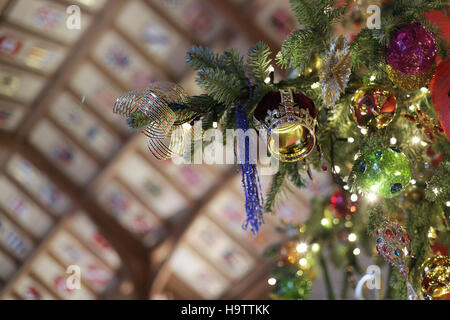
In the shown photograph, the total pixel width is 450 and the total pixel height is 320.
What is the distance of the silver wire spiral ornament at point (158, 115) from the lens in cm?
86

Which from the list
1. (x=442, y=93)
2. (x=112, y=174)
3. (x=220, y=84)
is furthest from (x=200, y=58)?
(x=112, y=174)

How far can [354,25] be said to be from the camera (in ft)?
5.33

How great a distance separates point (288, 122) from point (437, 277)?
0.47m

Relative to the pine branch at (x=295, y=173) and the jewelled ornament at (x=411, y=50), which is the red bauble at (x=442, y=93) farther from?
the pine branch at (x=295, y=173)

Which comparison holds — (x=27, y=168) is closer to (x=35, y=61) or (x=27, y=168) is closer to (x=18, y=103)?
(x=18, y=103)

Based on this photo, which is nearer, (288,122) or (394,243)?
(288,122)

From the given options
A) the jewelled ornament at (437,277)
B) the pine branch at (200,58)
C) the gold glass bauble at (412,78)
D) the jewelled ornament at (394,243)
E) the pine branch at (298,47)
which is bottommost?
the jewelled ornament at (437,277)

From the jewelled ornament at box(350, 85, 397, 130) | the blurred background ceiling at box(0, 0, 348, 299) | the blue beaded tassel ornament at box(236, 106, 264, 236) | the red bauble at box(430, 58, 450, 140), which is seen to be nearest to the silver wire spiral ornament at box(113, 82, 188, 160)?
the blue beaded tassel ornament at box(236, 106, 264, 236)

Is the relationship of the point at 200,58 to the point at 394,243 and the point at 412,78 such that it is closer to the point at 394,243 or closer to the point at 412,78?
the point at 412,78

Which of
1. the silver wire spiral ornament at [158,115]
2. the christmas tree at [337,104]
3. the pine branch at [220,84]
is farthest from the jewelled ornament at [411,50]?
the silver wire spiral ornament at [158,115]

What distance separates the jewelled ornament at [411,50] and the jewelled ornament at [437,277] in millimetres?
403

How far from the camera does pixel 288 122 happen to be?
0.84 m

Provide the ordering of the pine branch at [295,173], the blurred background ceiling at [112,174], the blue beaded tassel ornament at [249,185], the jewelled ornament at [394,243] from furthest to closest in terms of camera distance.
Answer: the blurred background ceiling at [112,174]
the pine branch at [295,173]
the jewelled ornament at [394,243]
the blue beaded tassel ornament at [249,185]

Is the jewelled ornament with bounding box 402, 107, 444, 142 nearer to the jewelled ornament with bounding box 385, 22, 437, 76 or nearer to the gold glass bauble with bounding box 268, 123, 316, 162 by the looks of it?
the jewelled ornament with bounding box 385, 22, 437, 76
